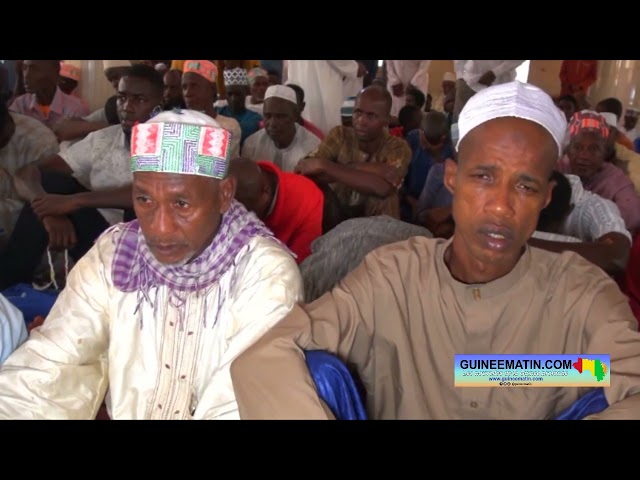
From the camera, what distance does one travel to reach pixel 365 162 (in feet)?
13.5

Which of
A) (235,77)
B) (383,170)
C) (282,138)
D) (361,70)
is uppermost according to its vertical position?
(361,70)

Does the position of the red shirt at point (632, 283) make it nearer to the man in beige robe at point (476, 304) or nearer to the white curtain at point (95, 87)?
the man in beige robe at point (476, 304)

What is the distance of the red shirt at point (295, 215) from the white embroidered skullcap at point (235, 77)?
123 inches

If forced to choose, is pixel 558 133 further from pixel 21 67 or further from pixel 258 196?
pixel 21 67

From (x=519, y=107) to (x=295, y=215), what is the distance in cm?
159

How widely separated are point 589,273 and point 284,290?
851mm

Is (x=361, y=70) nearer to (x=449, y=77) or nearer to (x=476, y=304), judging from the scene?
(x=449, y=77)

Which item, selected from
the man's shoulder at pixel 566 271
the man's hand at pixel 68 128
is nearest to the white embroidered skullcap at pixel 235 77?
the man's hand at pixel 68 128

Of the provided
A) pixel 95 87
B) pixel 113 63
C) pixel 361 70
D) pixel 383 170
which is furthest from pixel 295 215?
pixel 361 70

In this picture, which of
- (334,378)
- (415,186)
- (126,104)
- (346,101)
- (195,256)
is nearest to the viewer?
(334,378)

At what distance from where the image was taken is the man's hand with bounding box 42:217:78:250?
10.7ft

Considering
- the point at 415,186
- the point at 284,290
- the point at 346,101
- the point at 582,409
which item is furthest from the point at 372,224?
the point at 346,101

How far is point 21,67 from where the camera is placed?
533 centimetres

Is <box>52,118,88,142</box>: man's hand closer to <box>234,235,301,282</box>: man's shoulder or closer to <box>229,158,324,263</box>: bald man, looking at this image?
<box>229,158,324,263</box>: bald man
